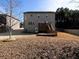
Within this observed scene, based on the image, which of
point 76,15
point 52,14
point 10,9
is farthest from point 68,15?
point 10,9

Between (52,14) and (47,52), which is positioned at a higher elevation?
(52,14)

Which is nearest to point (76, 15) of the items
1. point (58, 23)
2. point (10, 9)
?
point (58, 23)

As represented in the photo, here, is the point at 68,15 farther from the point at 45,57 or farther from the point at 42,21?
the point at 45,57

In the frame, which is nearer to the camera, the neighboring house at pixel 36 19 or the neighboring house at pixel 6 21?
the neighboring house at pixel 6 21

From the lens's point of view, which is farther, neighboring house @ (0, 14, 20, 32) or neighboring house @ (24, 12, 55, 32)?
neighboring house @ (24, 12, 55, 32)

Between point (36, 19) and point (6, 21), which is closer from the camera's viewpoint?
point (6, 21)

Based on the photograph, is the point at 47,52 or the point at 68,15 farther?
the point at 68,15

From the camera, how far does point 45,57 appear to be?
8.34 metres

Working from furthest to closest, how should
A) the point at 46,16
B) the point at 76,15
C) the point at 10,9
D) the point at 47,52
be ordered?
1. the point at 76,15
2. the point at 46,16
3. the point at 10,9
4. the point at 47,52

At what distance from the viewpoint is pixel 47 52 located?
29.7 feet

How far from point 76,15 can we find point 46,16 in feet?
52.4

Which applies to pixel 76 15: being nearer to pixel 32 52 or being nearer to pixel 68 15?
pixel 68 15

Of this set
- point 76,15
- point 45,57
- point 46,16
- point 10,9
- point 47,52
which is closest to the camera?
point 45,57

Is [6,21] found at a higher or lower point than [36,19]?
lower
